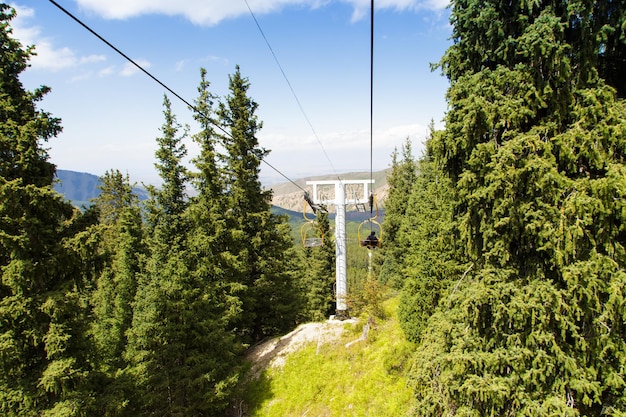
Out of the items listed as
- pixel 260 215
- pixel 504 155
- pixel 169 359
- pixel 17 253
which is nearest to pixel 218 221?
pixel 260 215

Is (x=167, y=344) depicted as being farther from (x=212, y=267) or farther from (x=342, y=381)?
(x=342, y=381)

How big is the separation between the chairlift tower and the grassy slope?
8.43 ft

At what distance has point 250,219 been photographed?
720 inches

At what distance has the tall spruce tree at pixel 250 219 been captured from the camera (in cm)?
1791

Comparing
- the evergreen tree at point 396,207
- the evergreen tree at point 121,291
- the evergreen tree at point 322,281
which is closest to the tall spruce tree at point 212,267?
the evergreen tree at point 121,291

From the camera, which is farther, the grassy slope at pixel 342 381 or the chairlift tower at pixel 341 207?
the chairlift tower at pixel 341 207

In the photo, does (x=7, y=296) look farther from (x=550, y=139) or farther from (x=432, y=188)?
(x=432, y=188)

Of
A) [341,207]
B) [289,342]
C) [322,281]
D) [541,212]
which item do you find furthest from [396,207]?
[541,212]

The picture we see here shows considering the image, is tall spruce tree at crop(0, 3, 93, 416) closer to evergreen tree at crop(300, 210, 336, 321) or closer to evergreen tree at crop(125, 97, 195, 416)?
evergreen tree at crop(125, 97, 195, 416)

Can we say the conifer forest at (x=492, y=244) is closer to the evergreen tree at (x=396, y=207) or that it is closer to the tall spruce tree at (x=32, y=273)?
the tall spruce tree at (x=32, y=273)

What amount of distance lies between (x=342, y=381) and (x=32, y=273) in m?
11.4

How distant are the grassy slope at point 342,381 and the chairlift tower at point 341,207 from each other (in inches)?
101

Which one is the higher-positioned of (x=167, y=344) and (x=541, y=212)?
(x=541, y=212)

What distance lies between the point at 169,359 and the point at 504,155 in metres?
12.6
